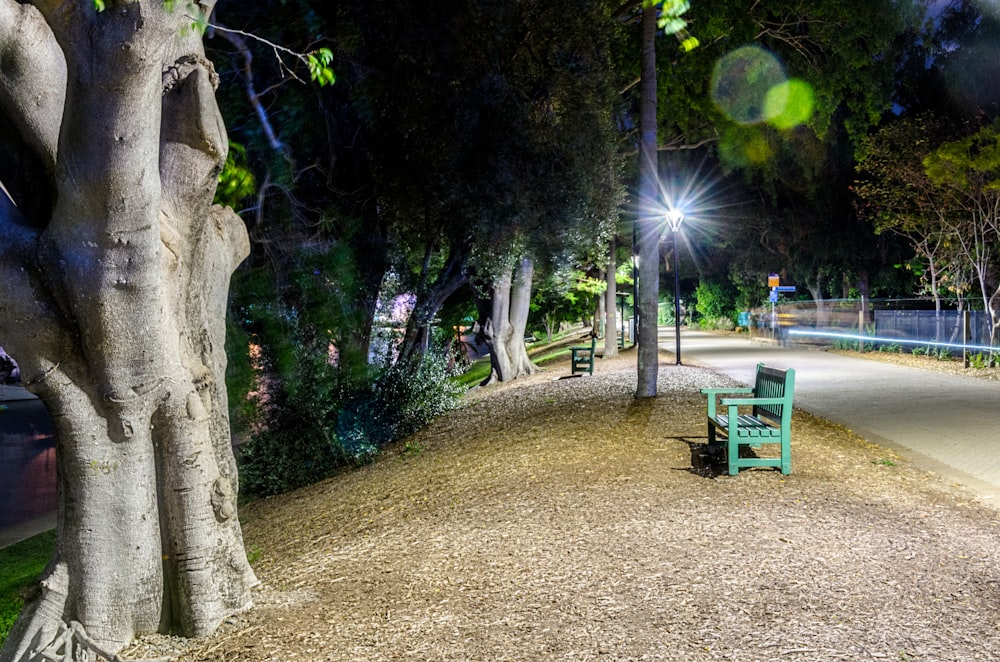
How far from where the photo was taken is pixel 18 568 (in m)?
8.91

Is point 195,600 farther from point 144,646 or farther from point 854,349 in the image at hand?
point 854,349

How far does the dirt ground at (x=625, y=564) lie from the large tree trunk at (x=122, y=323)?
0.42 meters

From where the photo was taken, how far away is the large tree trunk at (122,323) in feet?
13.3

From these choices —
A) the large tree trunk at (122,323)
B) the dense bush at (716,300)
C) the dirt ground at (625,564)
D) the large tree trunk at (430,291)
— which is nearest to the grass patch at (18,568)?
the dirt ground at (625,564)

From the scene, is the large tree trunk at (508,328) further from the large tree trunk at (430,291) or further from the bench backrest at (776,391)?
the bench backrest at (776,391)

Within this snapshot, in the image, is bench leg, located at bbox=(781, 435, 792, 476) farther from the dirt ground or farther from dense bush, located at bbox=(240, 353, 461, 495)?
dense bush, located at bbox=(240, 353, 461, 495)

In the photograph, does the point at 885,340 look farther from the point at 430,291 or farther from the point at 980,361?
the point at 430,291

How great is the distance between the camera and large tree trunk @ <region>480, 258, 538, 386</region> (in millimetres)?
20453

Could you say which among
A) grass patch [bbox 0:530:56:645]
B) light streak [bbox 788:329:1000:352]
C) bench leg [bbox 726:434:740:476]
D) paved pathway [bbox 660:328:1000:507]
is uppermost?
bench leg [bbox 726:434:740:476]

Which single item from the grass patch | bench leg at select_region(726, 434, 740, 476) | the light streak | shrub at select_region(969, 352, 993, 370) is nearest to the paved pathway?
shrub at select_region(969, 352, 993, 370)

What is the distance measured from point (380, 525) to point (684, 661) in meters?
3.54

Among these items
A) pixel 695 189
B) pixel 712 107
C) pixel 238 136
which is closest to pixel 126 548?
pixel 238 136

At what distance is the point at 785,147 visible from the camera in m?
24.8

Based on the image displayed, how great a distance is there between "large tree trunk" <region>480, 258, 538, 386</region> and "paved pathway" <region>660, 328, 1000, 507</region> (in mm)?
5345
